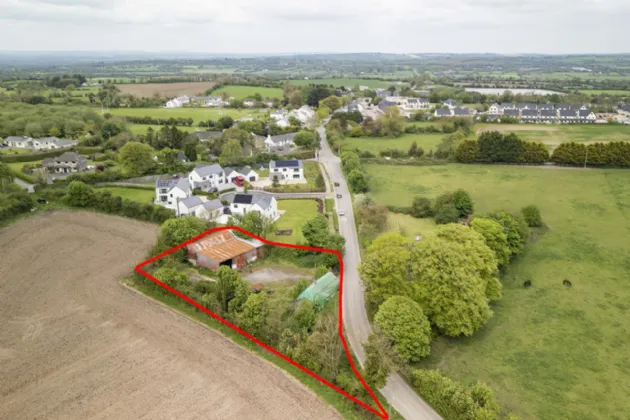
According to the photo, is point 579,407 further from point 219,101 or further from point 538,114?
point 219,101

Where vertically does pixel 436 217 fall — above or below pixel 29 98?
below

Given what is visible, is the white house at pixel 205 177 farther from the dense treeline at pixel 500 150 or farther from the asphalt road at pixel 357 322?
the dense treeline at pixel 500 150

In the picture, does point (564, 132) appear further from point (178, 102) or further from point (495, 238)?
point (178, 102)

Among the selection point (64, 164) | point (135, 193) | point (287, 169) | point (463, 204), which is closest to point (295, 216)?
point (287, 169)

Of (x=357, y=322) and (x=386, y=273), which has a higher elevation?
(x=386, y=273)

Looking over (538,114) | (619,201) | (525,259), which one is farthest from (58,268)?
(538,114)

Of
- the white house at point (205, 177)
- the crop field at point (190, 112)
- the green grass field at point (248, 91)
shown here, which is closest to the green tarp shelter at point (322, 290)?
the white house at point (205, 177)
